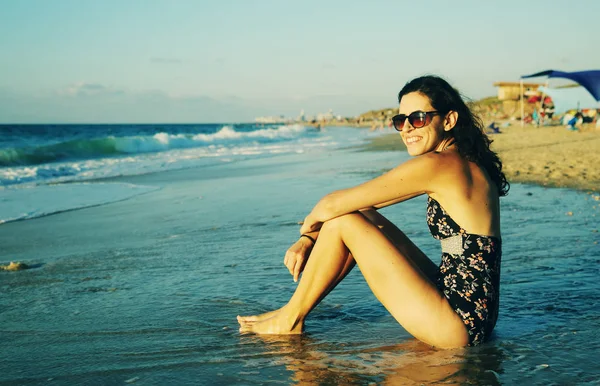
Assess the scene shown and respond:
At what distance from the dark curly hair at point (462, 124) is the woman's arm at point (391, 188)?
0.17 meters

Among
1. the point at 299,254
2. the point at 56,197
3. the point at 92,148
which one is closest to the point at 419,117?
the point at 299,254

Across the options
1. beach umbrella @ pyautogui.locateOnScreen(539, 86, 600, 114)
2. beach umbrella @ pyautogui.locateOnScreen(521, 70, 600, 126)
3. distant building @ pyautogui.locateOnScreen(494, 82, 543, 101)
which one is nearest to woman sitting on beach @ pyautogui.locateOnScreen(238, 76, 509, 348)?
beach umbrella @ pyautogui.locateOnScreen(521, 70, 600, 126)

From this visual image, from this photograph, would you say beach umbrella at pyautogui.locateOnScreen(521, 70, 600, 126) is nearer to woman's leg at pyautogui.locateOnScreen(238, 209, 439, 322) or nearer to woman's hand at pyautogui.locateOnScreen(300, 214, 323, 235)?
woman's leg at pyautogui.locateOnScreen(238, 209, 439, 322)

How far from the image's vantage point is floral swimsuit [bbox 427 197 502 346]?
8.46 feet

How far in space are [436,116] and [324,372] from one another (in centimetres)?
128

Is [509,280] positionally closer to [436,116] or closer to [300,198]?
[436,116]

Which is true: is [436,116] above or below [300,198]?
above

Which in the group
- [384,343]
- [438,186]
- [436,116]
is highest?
[436,116]

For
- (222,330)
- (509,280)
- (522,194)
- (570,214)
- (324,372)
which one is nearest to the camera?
(324,372)

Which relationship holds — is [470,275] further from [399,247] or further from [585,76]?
[585,76]

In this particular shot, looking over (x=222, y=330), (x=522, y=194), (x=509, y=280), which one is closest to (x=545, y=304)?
(x=509, y=280)

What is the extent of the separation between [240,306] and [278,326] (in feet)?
1.83

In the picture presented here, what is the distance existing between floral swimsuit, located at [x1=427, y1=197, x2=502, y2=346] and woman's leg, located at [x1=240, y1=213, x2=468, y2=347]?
0.18 ft

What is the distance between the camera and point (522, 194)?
26.2 ft
